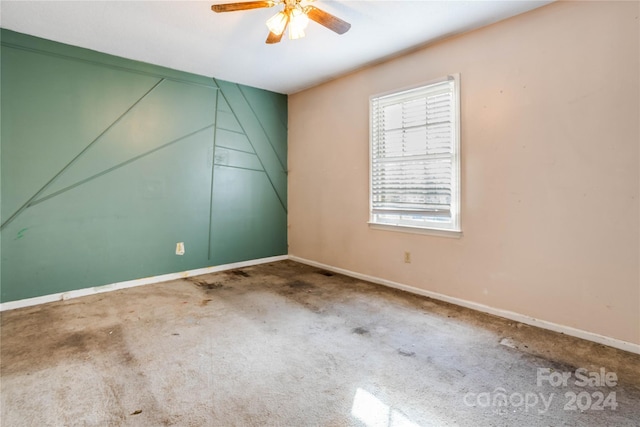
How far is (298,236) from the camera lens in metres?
4.78

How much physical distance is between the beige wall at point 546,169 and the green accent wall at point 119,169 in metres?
2.18

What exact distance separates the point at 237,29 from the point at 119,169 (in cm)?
201

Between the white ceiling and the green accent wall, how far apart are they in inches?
12.8

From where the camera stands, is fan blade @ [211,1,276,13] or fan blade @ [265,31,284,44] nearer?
fan blade @ [211,1,276,13]

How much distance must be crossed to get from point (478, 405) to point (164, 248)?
3531mm

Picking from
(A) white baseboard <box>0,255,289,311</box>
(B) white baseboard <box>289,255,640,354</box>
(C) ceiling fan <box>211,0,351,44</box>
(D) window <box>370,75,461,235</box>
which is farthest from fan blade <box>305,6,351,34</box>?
(A) white baseboard <box>0,255,289,311</box>

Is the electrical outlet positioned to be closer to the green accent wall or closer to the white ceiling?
the green accent wall

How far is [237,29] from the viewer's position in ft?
9.15

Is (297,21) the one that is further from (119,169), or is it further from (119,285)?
(119,285)

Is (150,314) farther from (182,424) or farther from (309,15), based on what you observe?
(309,15)

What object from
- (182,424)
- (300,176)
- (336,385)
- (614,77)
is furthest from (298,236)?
(614,77)

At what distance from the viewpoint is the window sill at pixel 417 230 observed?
2991 millimetres

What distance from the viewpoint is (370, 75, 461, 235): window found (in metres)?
2.98

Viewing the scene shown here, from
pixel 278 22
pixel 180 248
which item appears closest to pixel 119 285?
pixel 180 248
